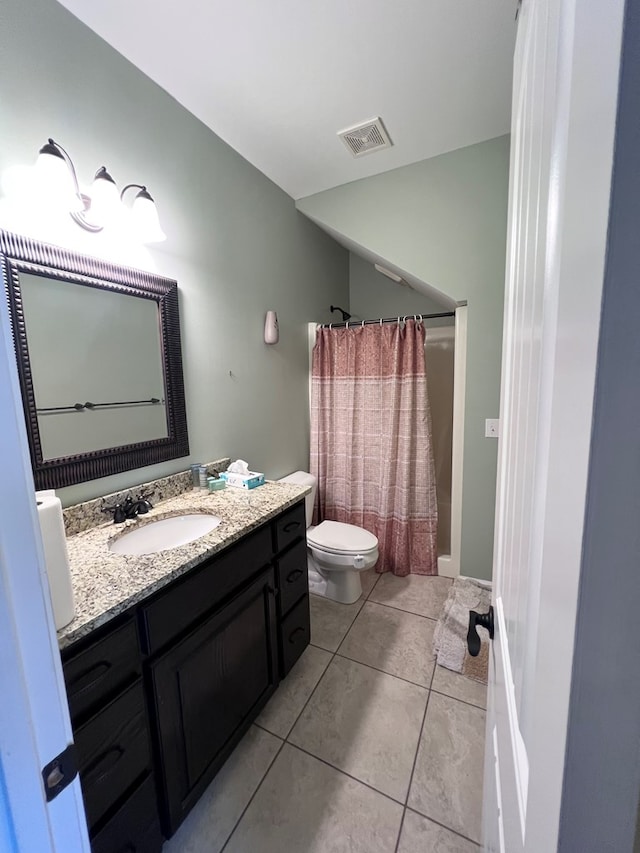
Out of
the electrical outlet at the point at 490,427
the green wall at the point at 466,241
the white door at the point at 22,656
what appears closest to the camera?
the white door at the point at 22,656

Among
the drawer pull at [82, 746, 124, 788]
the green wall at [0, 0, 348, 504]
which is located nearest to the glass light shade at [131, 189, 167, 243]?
the green wall at [0, 0, 348, 504]

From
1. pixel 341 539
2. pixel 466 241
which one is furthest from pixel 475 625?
pixel 466 241

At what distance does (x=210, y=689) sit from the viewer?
1.11 metres

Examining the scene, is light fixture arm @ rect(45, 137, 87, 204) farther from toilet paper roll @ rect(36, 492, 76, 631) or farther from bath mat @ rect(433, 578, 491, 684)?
bath mat @ rect(433, 578, 491, 684)

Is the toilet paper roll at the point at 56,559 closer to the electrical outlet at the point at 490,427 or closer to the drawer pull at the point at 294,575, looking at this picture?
the drawer pull at the point at 294,575

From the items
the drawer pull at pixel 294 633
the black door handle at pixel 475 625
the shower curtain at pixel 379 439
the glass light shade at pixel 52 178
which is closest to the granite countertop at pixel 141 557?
the drawer pull at pixel 294 633

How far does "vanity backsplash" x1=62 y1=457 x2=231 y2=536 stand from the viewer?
118cm

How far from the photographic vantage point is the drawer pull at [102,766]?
2.50 ft

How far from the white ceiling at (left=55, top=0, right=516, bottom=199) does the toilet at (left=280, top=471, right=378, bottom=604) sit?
191 centimetres

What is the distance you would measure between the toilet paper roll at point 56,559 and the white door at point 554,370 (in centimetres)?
84

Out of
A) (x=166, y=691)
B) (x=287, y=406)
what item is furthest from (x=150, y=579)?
(x=287, y=406)

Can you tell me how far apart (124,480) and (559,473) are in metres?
1.50

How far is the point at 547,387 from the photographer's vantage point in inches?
13.3

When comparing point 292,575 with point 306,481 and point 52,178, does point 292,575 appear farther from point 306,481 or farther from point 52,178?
point 52,178
